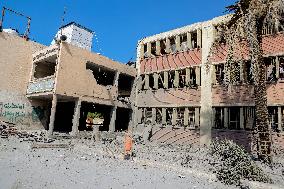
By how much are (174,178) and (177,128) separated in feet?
40.8

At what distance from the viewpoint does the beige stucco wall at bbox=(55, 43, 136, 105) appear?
1912 cm

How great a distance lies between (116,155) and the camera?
12.6 m

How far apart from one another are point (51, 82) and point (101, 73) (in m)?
6.91

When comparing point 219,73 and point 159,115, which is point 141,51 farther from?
point 219,73

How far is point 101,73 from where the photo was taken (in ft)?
83.1

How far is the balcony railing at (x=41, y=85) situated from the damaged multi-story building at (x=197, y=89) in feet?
28.7

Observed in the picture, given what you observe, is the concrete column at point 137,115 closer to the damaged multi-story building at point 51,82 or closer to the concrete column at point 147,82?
the damaged multi-story building at point 51,82

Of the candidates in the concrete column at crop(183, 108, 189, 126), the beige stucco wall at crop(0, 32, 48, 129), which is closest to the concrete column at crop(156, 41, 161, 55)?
the concrete column at crop(183, 108, 189, 126)

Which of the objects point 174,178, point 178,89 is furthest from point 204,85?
point 174,178

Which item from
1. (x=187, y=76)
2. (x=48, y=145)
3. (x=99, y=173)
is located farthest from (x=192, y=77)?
(x=99, y=173)

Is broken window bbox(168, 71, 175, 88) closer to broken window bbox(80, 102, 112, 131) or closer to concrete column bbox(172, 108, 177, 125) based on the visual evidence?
concrete column bbox(172, 108, 177, 125)

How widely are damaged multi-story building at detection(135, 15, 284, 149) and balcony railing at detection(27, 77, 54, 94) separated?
8759 mm

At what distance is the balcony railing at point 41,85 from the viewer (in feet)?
63.1

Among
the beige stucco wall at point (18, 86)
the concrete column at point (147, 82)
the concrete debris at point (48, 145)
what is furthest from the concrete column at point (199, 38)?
the beige stucco wall at point (18, 86)
